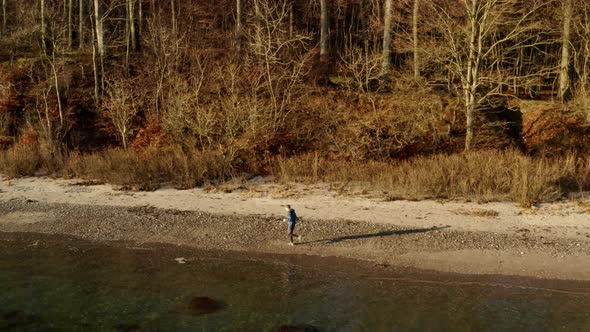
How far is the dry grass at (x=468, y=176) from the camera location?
14523 millimetres

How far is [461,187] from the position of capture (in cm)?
1499

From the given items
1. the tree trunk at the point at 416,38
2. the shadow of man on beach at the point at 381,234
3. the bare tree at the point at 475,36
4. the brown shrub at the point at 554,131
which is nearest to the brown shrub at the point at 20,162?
the shadow of man on beach at the point at 381,234

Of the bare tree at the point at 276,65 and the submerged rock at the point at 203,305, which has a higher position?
the bare tree at the point at 276,65

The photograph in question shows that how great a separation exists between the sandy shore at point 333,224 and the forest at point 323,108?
0.90 meters

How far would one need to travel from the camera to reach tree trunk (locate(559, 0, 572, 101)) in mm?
22359

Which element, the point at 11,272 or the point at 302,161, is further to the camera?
the point at 302,161

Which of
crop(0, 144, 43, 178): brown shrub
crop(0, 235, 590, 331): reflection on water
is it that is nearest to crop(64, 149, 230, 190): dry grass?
crop(0, 144, 43, 178): brown shrub

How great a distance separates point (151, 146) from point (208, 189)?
5.48 meters

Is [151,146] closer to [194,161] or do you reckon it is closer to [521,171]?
[194,161]

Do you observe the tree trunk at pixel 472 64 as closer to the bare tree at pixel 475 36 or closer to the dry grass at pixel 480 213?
the bare tree at pixel 475 36

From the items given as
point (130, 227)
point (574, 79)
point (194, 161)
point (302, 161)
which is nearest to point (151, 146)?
point (194, 161)

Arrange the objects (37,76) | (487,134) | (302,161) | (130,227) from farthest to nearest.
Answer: (37,76) → (487,134) → (302,161) → (130,227)

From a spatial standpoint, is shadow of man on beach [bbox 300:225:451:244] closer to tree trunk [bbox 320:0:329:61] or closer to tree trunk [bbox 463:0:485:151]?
tree trunk [bbox 463:0:485:151]

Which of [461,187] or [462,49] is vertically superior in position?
[462,49]
